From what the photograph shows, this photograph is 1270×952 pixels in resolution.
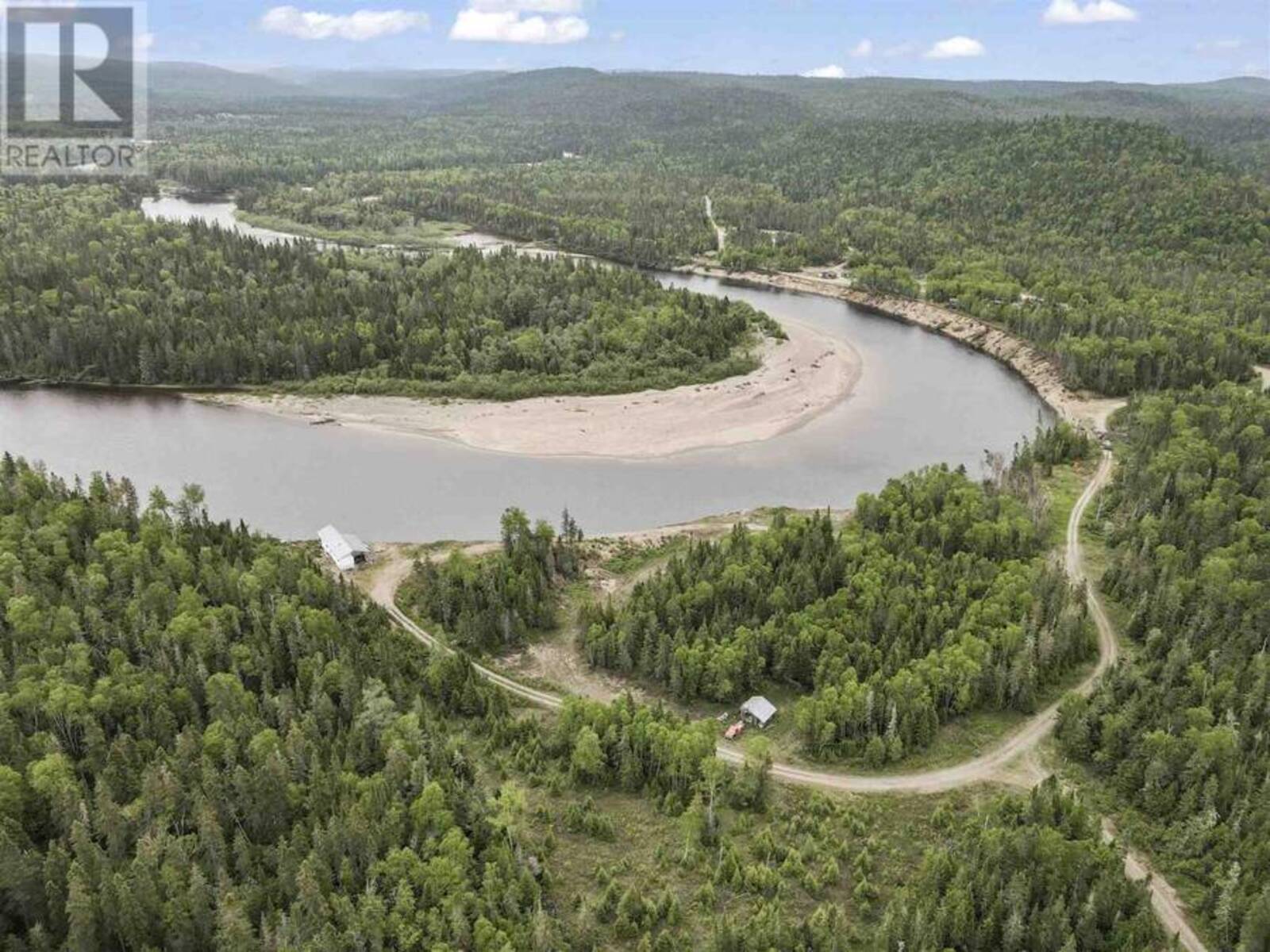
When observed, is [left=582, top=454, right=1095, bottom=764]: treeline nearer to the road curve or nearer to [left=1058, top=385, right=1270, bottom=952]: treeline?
the road curve

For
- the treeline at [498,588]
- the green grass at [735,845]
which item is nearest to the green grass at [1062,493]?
the green grass at [735,845]

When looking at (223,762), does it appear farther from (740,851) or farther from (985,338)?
(985,338)

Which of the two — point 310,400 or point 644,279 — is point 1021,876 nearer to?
point 310,400

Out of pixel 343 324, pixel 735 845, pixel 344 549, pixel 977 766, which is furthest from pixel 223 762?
pixel 343 324

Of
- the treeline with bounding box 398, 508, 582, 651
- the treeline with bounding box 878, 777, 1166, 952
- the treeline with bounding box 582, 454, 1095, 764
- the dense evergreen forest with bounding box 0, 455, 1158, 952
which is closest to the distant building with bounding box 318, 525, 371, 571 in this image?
the treeline with bounding box 398, 508, 582, 651

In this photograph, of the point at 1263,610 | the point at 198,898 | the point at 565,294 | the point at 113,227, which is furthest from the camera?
the point at 113,227

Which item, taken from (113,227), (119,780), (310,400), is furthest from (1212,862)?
(113,227)

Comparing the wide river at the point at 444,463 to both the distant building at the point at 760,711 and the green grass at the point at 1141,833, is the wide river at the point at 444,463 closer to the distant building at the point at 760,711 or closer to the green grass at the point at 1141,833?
the distant building at the point at 760,711

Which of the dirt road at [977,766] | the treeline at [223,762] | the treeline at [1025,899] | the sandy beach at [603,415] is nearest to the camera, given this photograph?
the treeline at [223,762]
